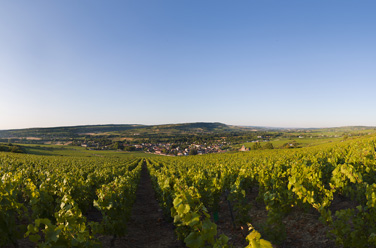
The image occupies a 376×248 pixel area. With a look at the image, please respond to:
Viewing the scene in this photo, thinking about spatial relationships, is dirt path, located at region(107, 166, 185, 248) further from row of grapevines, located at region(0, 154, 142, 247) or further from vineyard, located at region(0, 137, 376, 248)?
row of grapevines, located at region(0, 154, 142, 247)

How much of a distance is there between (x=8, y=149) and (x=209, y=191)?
98.7m

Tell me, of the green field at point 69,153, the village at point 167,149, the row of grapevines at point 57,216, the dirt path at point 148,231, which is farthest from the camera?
the village at point 167,149

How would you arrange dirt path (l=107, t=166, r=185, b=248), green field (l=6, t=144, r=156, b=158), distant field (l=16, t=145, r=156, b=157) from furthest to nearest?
distant field (l=16, t=145, r=156, b=157), green field (l=6, t=144, r=156, b=158), dirt path (l=107, t=166, r=185, b=248)

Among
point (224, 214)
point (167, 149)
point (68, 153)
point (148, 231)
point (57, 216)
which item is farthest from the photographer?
point (167, 149)

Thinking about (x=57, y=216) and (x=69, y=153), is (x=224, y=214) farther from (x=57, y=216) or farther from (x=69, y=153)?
(x=69, y=153)

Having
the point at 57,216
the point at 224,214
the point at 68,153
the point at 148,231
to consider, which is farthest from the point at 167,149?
the point at 57,216

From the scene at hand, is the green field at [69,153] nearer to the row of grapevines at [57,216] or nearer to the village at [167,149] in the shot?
the village at [167,149]

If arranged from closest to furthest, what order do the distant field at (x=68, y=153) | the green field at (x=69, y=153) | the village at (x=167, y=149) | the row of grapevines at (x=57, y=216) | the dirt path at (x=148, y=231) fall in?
the row of grapevines at (x=57, y=216), the dirt path at (x=148, y=231), the green field at (x=69, y=153), the distant field at (x=68, y=153), the village at (x=167, y=149)

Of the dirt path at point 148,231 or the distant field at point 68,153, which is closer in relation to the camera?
the dirt path at point 148,231

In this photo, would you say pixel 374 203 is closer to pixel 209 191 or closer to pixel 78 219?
pixel 209 191

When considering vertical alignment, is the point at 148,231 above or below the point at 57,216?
below

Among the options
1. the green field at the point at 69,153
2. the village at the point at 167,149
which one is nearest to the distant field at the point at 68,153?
the green field at the point at 69,153

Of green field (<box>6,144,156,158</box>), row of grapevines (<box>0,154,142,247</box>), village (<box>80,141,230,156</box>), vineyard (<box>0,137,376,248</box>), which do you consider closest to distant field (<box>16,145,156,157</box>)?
green field (<box>6,144,156,158</box>)

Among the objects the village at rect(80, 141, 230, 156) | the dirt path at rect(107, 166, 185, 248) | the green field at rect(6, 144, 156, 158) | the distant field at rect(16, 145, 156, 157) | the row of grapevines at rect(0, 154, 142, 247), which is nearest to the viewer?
the row of grapevines at rect(0, 154, 142, 247)
